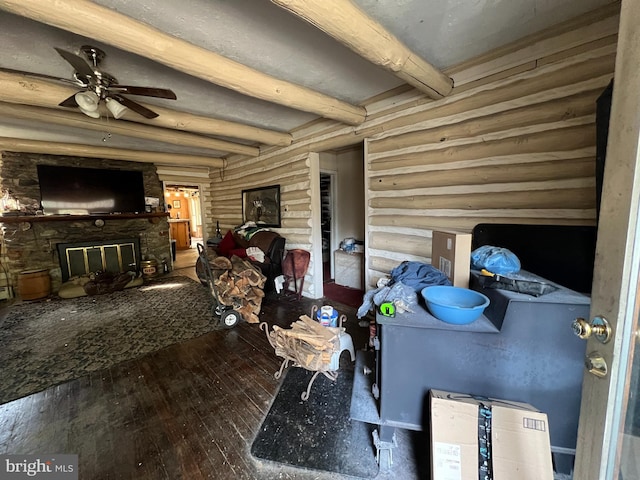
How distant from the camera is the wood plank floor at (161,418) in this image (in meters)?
1.46

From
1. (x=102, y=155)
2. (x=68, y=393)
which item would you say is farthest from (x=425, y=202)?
(x=102, y=155)

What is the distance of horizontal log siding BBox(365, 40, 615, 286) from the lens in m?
1.73

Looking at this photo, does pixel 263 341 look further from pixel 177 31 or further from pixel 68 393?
pixel 177 31

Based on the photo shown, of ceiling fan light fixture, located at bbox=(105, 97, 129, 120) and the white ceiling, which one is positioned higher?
the white ceiling

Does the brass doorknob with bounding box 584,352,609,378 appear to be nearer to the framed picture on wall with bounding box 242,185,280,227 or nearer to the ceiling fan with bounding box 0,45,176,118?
the ceiling fan with bounding box 0,45,176,118

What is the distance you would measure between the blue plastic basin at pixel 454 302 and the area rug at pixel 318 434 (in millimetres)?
997

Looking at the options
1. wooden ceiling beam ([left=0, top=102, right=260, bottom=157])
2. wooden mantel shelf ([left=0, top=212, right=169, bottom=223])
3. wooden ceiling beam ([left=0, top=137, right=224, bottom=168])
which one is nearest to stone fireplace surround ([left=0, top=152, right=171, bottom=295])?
wooden mantel shelf ([left=0, top=212, right=169, bottom=223])

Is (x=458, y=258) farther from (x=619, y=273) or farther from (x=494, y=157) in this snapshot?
(x=494, y=157)

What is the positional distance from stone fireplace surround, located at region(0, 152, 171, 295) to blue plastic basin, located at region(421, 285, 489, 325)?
6339mm

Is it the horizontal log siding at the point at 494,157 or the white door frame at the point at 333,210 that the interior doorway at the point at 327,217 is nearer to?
the white door frame at the point at 333,210

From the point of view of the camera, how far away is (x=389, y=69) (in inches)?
74.0

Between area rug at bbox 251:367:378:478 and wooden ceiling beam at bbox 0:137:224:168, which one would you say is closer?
area rug at bbox 251:367:378:478

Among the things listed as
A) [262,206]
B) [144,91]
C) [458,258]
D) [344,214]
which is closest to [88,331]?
[144,91]

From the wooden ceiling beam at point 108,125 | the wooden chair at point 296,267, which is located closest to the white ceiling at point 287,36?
the wooden ceiling beam at point 108,125
